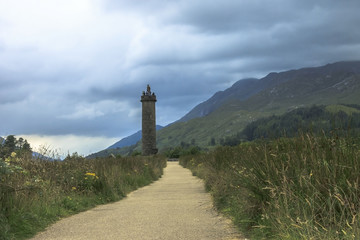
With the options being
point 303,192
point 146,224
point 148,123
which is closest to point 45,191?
point 146,224

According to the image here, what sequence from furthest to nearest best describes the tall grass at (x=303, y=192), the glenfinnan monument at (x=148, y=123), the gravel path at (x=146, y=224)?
the glenfinnan monument at (x=148, y=123), the gravel path at (x=146, y=224), the tall grass at (x=303, y=192)

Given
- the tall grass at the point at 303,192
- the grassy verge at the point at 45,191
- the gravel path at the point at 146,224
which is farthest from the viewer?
the grassy verge at the point at 45,191

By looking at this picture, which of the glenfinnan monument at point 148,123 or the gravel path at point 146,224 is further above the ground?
the glenfinnan monument at point 148,123

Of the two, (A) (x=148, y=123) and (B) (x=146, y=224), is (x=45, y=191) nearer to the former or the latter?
(B) (x=146, y=224)

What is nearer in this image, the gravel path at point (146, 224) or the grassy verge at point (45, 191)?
the gravel path at point (146, 224)

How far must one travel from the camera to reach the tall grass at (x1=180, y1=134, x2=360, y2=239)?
401cm

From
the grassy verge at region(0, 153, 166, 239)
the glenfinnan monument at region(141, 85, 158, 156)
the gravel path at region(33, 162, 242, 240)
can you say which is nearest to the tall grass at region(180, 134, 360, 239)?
the gravel path at region(33, 162, 242, 240)

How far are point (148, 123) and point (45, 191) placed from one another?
42.3 meters

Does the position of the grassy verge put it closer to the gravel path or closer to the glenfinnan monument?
the gravel path

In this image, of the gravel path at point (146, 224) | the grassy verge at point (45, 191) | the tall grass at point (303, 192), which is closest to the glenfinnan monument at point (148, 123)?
the grassy verge at point (45, 191)

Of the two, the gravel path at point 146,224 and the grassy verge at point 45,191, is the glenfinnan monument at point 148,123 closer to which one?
the grassy verge at point 45,191

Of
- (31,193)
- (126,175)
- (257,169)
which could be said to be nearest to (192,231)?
(257,169)

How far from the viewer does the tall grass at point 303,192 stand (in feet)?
13.1

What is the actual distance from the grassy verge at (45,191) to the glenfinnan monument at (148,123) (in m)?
36.2
